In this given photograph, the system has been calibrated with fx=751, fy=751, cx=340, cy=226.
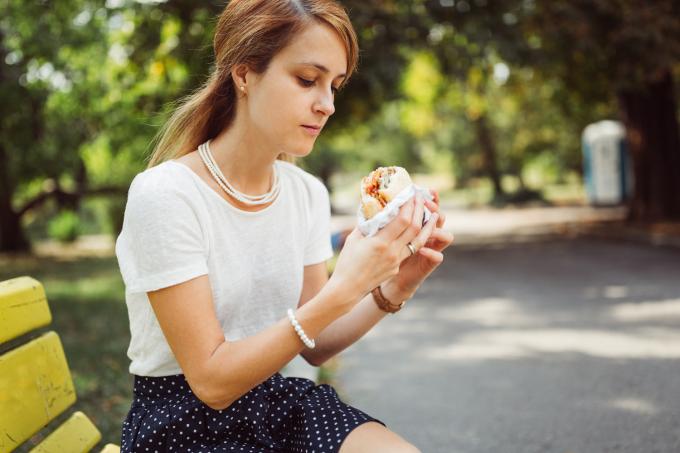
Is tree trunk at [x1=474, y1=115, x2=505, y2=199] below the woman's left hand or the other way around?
below

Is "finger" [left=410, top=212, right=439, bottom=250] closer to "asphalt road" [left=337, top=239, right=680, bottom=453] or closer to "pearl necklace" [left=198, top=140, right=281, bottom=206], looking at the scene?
"pearl necklace" [left=198, top=140, right=281, bottom=206]

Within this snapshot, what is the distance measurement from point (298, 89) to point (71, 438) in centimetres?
120

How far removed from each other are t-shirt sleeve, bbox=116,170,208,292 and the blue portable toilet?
24934 mm

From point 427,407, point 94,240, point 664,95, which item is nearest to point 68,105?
point 94,240

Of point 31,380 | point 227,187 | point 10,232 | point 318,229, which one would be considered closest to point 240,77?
point 227,187

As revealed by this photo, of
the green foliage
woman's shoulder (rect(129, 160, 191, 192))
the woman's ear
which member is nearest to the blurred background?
the green foliage

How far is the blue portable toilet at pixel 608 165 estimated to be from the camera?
24.9 m

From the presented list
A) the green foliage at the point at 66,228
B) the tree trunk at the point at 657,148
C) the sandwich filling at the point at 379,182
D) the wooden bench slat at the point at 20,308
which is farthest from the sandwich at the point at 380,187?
the green foliage at the point at 66,228

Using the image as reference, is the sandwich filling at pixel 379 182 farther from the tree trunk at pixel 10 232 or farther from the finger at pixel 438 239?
the tree trunk at pixel 10 232

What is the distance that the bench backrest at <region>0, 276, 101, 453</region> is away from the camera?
187cm

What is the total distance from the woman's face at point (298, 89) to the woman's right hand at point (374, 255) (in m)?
0.37

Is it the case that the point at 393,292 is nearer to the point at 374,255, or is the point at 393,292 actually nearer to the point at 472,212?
the point at 374,255

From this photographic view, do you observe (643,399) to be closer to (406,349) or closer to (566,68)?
(406,349)

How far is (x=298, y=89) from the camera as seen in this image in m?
1.95
